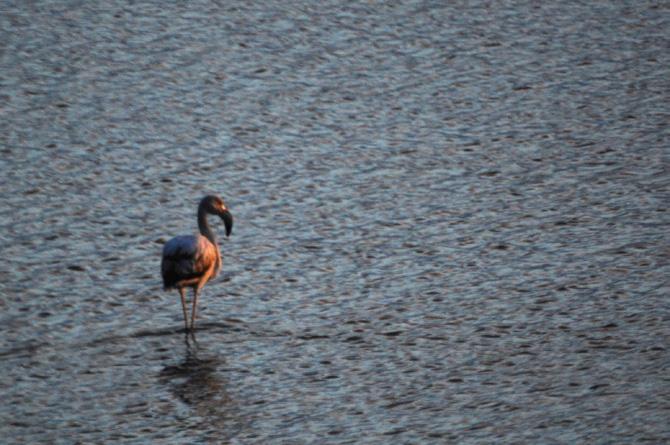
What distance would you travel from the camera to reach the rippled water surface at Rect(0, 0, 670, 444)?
12.0 metres

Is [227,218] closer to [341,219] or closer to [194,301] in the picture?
[194,301]

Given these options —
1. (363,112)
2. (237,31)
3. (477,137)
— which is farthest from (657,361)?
(237,31)

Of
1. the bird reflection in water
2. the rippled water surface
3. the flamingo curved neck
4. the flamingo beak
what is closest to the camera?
the bird reflection in water

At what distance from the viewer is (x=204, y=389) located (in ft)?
40.1

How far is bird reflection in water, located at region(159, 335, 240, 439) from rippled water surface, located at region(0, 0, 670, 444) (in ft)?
0.09

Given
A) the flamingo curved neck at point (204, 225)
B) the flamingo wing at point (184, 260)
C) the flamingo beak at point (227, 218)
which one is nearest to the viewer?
the flamingo wing at point (184, 260)

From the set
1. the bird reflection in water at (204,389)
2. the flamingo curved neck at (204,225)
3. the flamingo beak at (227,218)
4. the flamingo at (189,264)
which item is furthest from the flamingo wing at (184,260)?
the flamingo beak at (227,218)

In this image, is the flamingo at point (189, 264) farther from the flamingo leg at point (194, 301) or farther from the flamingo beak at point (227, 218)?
the flamingo beak at point (227, 218)

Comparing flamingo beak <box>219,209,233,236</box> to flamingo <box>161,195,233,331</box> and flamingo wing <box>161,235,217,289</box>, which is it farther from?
flamingo wing <box>161,235,217,289</box>

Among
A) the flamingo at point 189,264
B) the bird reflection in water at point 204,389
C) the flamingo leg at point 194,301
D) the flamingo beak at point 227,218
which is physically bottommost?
the bird reflection in water at point 204,389

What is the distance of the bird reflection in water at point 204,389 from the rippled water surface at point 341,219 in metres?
0.03

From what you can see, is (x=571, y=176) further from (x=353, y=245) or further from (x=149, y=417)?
(x=149, y=417)

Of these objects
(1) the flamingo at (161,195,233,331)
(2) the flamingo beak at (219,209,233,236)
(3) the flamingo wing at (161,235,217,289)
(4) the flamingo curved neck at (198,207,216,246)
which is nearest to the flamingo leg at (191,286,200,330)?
(1) the flamingo at (161,195,233,331)

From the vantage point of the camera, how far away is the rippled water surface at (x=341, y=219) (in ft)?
39.2
